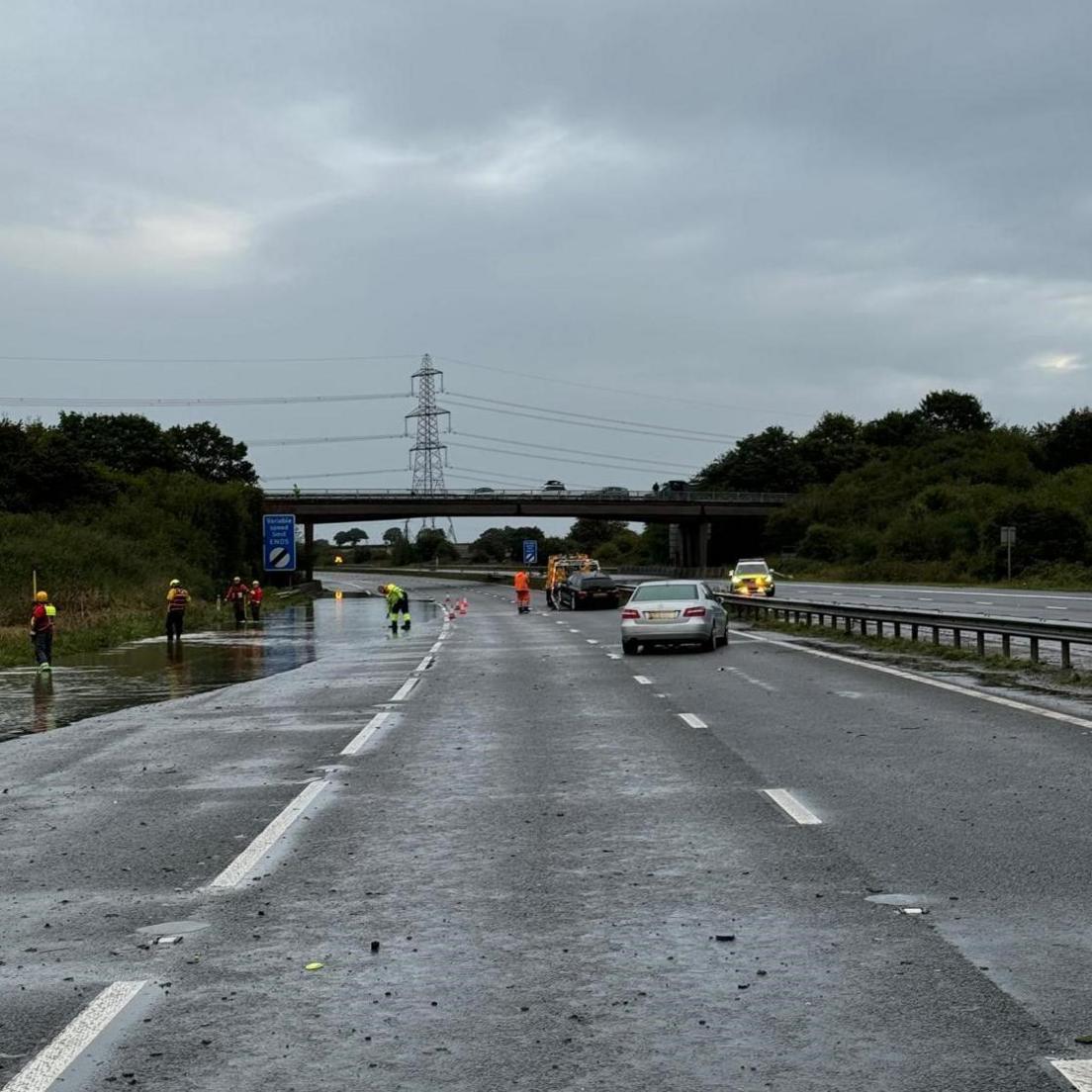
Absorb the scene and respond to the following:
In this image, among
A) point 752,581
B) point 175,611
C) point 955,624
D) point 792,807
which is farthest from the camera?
point 752,581

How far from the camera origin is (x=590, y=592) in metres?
57.0

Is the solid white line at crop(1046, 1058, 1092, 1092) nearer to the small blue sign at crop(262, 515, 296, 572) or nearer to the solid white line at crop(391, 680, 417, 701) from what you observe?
the solid white line at crop(391, 680, 417, 701)

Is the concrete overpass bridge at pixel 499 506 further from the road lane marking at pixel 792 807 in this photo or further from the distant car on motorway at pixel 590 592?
the road lane marking at pixel 792 807

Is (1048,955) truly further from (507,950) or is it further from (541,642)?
(541,642)

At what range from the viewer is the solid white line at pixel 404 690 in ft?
64.8

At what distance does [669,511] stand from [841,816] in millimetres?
103898

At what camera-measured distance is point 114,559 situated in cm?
5947

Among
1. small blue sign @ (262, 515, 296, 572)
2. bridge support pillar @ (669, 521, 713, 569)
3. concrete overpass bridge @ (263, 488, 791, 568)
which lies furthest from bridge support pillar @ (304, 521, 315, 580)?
small blue sign @ (262, 515, 296, 572)

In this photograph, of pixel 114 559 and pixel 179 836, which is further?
pixel 114 559

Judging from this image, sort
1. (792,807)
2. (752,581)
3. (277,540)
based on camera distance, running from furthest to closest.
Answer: (277,540), (752,581), (792,807)

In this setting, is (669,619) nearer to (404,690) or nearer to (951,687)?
(404,690)

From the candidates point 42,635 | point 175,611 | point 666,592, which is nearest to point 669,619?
point 666,592

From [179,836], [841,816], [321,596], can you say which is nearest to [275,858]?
[179,836]

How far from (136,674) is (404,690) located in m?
8.34
